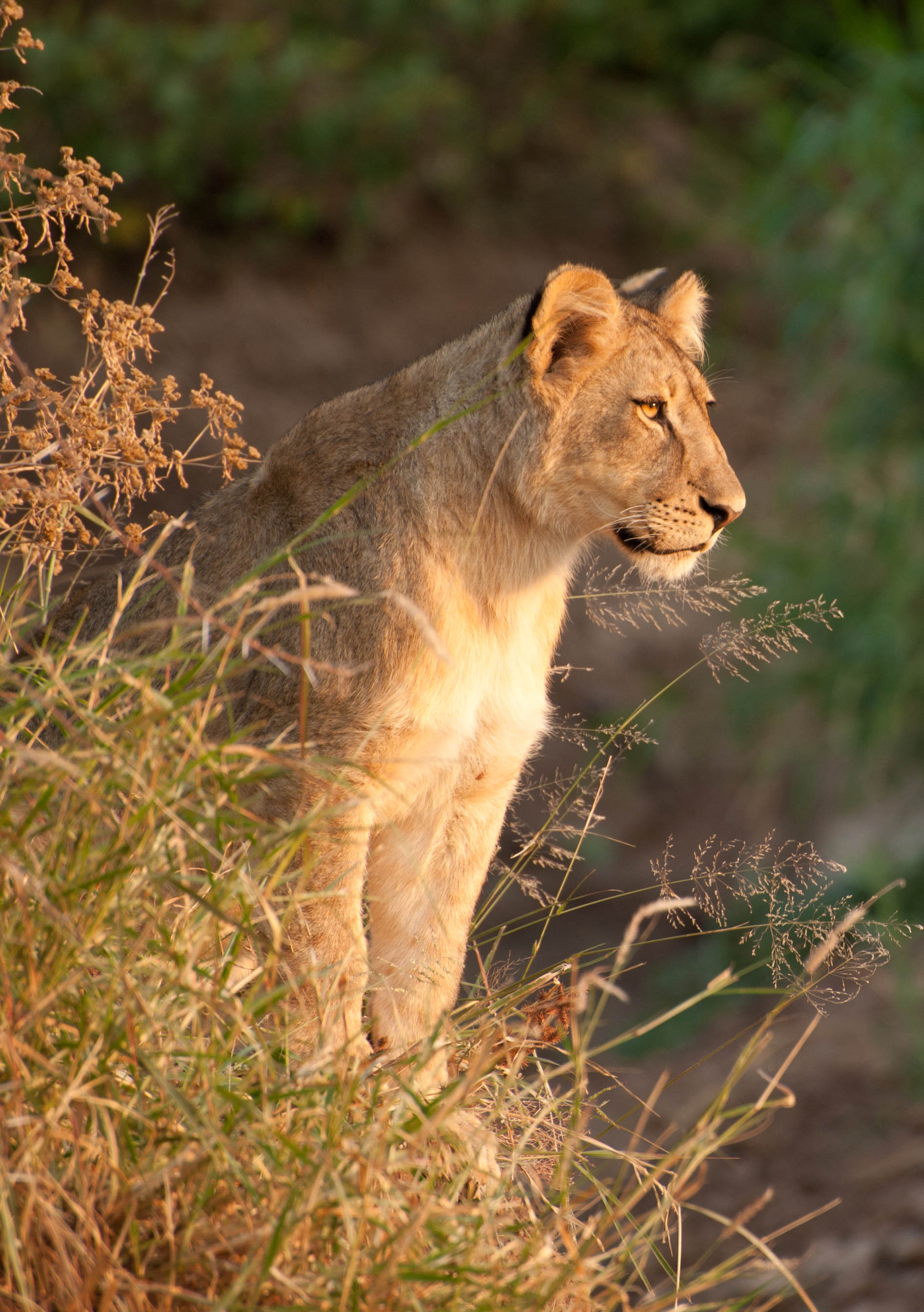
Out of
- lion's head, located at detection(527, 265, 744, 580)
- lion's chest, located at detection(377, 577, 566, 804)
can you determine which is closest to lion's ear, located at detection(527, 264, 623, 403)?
lion's head, located at detection(527, 265, 744, 580)

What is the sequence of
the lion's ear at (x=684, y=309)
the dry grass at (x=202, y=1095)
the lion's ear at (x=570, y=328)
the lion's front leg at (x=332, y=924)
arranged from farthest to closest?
the lion's ear at (x=684, y=309) → the lion's ear at (x=570, y=328) → the lion's front leg at (x=332, y=924) → the dry grass at (x=202, y=1095)

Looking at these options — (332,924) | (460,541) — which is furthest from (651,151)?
(332,924)

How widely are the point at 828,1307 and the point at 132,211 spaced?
1039 centimetres

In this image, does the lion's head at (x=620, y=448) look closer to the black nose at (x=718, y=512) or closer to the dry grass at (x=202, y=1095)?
the black nose at (x=718, y=512)

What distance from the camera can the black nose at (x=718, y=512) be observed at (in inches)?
130

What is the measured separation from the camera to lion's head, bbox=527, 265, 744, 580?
326 centimetres

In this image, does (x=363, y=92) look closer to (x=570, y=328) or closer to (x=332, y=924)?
(x=570, y=328)

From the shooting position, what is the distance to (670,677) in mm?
11211

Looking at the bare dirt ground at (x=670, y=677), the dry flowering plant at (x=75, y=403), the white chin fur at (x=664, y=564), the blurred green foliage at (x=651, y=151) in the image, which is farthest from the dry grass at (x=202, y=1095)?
the blurred green foliage at (x=651, y=151)

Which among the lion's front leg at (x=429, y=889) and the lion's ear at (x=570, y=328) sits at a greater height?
the lion's ear at (x=570, y=328)

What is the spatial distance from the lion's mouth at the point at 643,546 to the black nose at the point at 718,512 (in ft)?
0.21

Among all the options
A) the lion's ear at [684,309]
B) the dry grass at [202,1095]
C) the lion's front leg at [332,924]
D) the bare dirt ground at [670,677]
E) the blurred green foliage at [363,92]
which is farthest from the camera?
the blurred green foliage at [363,92]

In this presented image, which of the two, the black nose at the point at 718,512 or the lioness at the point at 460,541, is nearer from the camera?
the lioness at the point at 460,541

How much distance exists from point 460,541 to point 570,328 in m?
0.58
